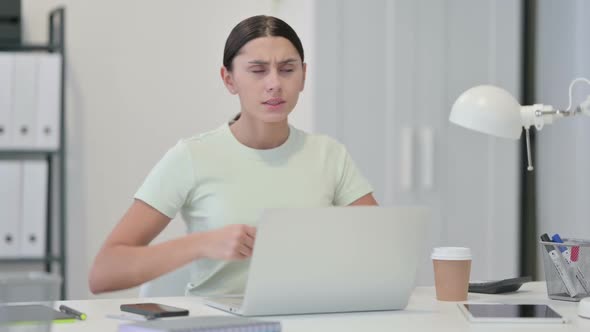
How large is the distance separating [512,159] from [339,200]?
134 cm

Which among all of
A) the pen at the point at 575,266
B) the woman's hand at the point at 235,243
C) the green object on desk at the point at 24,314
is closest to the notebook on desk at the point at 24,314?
the green object on desk at the point at 24,314

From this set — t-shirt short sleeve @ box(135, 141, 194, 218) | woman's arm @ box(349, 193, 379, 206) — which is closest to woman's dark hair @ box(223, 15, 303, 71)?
t-shirt short sleeve @ box(135, 141, 194, 218)

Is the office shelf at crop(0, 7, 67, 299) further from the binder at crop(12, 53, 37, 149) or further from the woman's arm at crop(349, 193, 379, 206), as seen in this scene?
the woman's arm at crop(349, 193, 379, 206)

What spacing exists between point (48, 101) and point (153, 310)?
1.80 meters

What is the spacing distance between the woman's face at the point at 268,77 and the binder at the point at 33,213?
1.35 m

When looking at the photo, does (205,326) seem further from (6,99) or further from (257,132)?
(6,99)

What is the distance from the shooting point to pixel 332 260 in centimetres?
148

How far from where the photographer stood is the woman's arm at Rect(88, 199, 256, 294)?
1.54 m

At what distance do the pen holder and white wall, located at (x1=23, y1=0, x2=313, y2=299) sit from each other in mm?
1651

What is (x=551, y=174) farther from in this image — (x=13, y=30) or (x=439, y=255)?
(x=13, y=30)

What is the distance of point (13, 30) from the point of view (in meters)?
3.13

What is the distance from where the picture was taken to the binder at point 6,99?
10.1 ft

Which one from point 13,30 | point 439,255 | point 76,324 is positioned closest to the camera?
point 76,324

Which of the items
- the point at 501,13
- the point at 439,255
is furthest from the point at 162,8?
the point at 439,255
